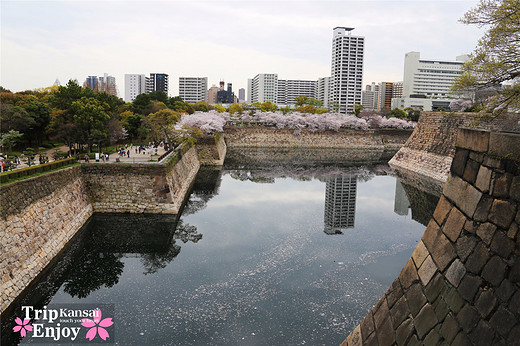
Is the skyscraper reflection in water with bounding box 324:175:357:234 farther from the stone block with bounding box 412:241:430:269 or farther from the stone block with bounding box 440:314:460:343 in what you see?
the stone block with bounding box 440:314:460:343

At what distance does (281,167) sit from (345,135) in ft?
73.7

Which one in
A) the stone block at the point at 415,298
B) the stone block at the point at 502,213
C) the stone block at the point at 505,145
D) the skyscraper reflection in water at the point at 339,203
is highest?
the stone block at the point at 505,145

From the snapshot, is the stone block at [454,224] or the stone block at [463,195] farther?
the stone block at [454,224]

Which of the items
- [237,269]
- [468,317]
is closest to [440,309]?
[468,317]

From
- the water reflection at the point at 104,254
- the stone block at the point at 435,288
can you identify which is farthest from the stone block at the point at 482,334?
the water reflection at the point at 104,254

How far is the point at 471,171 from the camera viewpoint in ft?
14.5

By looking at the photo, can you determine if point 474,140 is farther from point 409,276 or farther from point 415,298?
point 415,298

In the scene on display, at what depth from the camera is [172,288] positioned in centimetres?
1200

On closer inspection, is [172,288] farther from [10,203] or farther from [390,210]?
[390,210]

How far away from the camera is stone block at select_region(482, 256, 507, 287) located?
3504 mm

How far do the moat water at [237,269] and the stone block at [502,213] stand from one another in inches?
272

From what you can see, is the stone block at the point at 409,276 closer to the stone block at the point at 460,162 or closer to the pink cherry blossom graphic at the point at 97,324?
the stone block at the point at 460,162

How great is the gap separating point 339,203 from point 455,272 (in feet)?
64.4

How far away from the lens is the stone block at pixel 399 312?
15.5 feet
